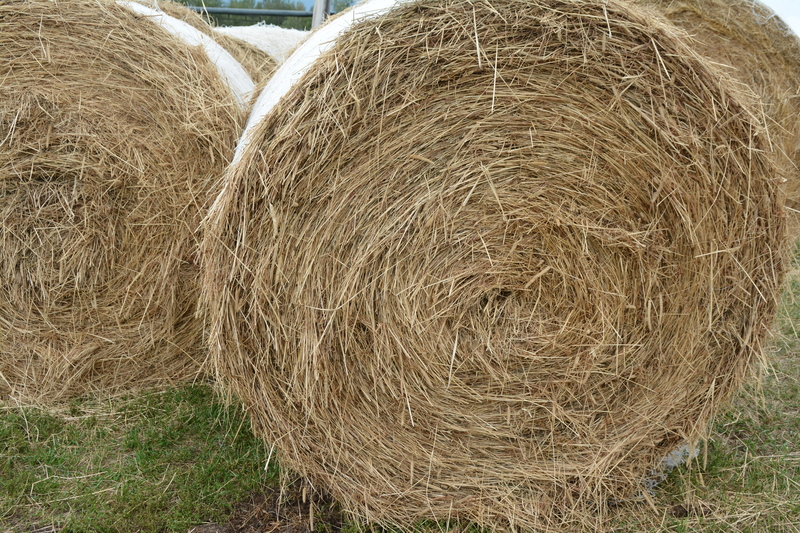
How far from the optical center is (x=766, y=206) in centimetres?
224

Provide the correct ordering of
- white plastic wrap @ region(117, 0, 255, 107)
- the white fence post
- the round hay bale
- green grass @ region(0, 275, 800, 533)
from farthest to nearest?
1. the white fence post
2. white plastic wrap @ region(117, 0, 255, 107)
3. green grass @ region(0, 275, 800, 533)
4. the round hay bale

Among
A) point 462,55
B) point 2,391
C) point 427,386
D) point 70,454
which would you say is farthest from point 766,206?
point 2,391

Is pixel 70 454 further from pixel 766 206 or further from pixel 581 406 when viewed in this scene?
pixel 766 206

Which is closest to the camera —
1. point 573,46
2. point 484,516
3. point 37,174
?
point 573,46

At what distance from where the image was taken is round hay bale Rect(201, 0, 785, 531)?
2074 mm

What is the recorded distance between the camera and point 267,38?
4969mm

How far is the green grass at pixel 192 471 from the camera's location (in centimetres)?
236

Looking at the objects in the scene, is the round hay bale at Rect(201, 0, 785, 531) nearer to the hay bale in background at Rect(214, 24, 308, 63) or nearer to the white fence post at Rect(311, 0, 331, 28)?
the hay bale in background at Rect(214, 24, 308, 63)

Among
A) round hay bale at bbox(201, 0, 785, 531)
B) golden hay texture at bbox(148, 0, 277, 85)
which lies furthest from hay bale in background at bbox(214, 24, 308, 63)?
round hay bale at bbox(201, 0, 785, 531)

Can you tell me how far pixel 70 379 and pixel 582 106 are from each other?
8.51ft

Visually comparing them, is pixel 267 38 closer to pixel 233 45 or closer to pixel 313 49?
pixel 233 45

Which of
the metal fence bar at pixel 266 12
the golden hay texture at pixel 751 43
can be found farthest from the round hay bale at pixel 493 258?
the metal fence bar at pixel 266 12

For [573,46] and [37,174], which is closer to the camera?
[573,46]

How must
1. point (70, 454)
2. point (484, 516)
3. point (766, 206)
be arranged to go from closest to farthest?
point (766, 206), point (484, 516), point (70, 454)
